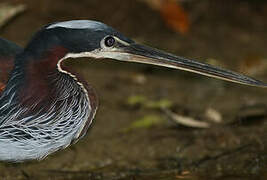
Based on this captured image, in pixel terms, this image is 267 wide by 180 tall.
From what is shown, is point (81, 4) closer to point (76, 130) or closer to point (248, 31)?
point (248, 31)

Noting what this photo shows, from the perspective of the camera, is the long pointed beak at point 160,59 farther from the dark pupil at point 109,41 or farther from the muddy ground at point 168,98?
the muddy ground at point 168,98

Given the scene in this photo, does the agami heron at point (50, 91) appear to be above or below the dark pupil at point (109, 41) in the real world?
below

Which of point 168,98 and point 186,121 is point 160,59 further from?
point 168,98

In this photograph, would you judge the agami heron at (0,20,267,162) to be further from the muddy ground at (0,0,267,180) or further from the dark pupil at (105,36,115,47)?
the muddy ground at (0,0,267,180)

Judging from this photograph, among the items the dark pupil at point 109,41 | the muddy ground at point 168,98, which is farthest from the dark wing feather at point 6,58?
the muddy ground at point 168,98

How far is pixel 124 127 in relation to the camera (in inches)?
258

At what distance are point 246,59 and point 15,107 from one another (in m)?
3.75

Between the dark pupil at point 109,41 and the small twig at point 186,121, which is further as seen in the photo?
the small twig at point 186,121

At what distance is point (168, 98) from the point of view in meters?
7.09

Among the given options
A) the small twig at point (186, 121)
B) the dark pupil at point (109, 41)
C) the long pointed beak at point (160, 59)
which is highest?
the dark pupil at point (109, 41)

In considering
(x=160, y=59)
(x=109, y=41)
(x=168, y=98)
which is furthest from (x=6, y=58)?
(x=168, y=98)

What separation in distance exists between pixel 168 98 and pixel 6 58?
8.75ft

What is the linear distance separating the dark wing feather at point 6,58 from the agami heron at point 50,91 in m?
0.07

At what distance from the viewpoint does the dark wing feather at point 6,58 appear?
4.66m
